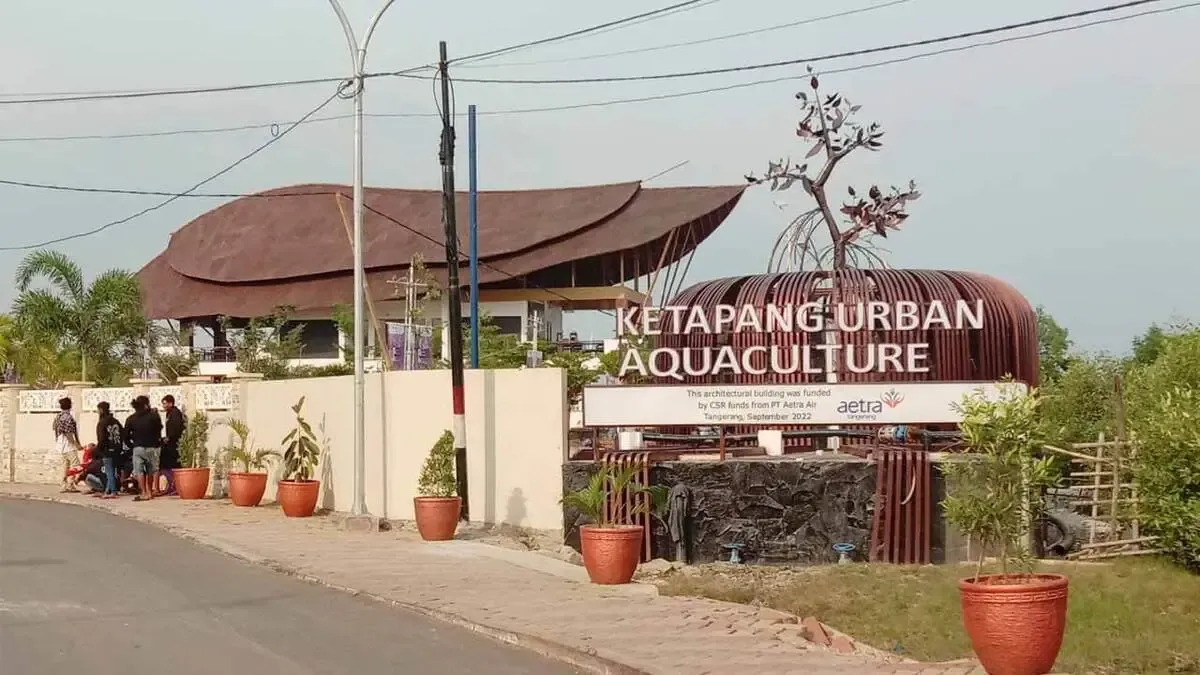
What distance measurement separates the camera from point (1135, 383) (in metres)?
15.1

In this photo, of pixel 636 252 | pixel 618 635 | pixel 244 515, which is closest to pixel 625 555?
pixel 618 635

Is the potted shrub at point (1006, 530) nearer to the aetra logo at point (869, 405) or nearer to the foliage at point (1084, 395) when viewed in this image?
the aetra logo at point (869, 405)

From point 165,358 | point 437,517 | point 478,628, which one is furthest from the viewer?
point 165,358

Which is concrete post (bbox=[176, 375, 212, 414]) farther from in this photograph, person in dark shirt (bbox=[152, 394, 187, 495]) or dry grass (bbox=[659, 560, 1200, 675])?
dry grass (bbox=[659, 560, 1200, 675])

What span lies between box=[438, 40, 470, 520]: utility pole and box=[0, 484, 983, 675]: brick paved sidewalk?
121cm

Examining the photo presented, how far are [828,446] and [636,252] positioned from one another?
40139 mm

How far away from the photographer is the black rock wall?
50.3ft

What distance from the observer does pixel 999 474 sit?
8555mm

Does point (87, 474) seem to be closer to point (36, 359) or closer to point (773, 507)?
point (36, 359)

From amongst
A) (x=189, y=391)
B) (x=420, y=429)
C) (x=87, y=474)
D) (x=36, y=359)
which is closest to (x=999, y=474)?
(x=420, y=429)

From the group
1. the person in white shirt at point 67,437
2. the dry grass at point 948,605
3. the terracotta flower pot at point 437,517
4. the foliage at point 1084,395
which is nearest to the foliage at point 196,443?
the person in white shirt at point 67,437

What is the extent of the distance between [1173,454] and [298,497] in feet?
39.1

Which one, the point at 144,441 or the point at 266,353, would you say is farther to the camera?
the point at 266,353

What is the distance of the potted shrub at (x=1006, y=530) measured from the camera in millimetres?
8102
